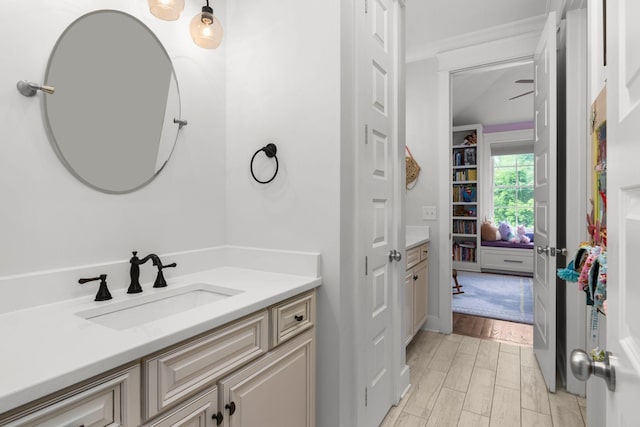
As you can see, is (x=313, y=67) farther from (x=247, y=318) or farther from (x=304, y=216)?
(x=247, y=318)

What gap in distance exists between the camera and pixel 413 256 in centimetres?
271

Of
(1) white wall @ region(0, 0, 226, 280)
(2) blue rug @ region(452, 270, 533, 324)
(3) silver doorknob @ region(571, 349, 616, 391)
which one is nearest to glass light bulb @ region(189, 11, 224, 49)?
(1) white wall @ region(0, 0, 226, 280)

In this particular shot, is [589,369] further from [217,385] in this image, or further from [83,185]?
[83,185]

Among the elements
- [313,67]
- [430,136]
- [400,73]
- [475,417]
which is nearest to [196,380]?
[313,67]

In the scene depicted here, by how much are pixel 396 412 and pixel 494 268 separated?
4486 millimetres

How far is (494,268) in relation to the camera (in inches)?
223

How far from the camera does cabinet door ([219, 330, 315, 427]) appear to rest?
104 cm

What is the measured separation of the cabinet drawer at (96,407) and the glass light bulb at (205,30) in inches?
49.3

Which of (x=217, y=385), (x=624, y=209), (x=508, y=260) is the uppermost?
(x=624, y=209)

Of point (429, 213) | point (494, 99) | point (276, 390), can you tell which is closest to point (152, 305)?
point (276, 390)

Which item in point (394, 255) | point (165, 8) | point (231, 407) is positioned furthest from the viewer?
point (394, 255)

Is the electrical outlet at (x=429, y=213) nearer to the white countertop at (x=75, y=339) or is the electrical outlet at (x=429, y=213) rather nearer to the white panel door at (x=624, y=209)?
the white countertop at (x=75, y=339)

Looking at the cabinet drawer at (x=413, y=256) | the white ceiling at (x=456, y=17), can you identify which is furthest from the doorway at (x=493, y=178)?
the cabinet drawer at (x=413, y=256)

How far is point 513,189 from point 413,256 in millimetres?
4409
